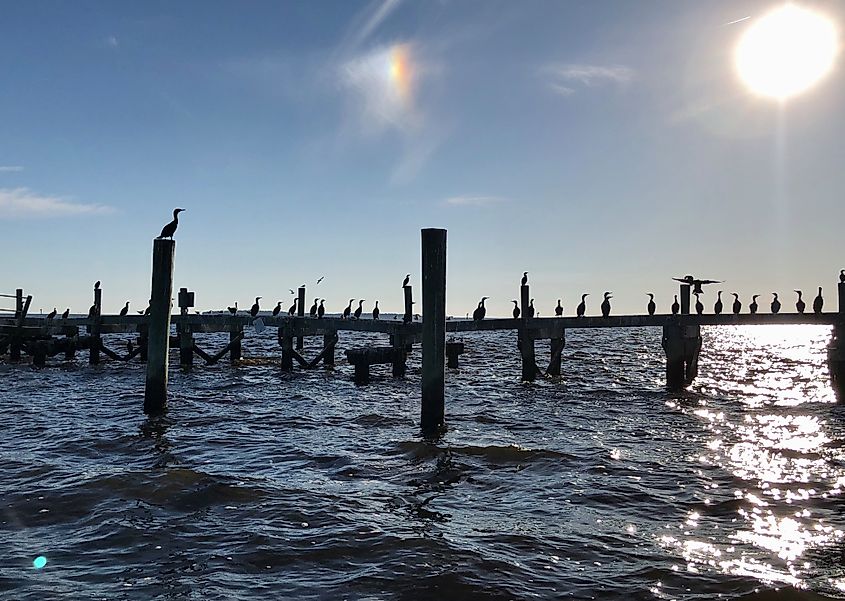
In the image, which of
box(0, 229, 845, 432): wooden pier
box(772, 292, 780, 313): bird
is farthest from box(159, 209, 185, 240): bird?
box(772, 292, 780, 313): bird

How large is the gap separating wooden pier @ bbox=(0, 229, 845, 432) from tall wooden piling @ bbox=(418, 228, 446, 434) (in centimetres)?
2

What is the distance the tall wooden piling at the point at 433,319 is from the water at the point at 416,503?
0.70 m

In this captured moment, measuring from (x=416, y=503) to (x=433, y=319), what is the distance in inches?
174

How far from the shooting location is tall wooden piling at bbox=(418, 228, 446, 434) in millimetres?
11664

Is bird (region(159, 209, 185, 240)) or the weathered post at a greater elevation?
bird (region(159, 209, 185, 240))

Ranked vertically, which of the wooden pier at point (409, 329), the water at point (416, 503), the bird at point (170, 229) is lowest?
the water at point (416, 503)

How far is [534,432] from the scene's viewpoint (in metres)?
12.6

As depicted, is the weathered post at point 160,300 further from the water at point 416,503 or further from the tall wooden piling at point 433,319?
the tall wooden piling at point 433,319

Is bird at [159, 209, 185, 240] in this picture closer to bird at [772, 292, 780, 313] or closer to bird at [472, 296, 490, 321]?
bird at [472, 296, 490, 321]

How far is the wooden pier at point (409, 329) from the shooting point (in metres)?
11.9

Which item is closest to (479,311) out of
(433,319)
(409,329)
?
(409,329)

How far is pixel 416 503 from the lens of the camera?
778cm

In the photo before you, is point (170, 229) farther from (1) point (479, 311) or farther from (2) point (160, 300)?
(1) point (479, 311)

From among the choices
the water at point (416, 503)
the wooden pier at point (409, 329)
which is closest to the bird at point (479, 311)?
the wooden pier at point (409, 329)
